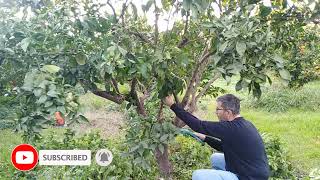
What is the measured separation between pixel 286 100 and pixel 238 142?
691cm

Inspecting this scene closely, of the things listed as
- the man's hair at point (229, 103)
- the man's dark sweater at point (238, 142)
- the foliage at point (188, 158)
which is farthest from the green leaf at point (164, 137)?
the foliage at point (188, 158)

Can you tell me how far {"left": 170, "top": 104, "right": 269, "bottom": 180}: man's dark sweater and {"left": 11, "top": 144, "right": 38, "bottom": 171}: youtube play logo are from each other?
0.91 meters

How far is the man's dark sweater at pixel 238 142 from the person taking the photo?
2875 millimetres

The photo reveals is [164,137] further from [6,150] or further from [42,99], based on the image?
[6,150]

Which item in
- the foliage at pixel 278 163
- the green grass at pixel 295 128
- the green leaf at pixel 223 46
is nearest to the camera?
the green leaf at pixel 223 46

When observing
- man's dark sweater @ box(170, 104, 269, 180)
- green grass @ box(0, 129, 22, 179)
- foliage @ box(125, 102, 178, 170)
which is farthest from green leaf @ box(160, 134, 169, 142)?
green grass @ box(0, 129, 22, 179)

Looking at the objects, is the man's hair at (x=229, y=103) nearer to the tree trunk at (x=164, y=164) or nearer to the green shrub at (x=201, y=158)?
the tree trunk at (x=164, y=164)

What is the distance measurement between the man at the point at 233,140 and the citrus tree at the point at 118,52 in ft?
0.64

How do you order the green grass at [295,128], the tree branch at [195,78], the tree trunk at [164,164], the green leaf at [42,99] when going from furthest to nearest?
the green grass at [295,128] → the tree trunk at [164,164] → the tree branch at [195,78] → the green leaf at [42,99]

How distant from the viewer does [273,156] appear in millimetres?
4445

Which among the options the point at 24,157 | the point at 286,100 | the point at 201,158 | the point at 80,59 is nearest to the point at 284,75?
the point at 80,59

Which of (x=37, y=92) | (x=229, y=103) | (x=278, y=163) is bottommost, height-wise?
(x=278, y=163)

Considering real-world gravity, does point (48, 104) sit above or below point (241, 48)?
below

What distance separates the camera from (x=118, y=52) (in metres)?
2.27
